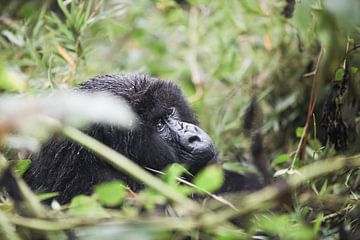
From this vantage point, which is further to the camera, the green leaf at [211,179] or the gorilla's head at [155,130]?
the gorilla's head at [155,130]

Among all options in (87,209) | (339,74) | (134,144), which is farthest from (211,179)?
(134,144)

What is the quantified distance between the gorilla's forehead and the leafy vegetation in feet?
0.51

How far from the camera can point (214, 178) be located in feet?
2.68

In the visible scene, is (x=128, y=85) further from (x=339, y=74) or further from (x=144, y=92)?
(x=339, y=74)

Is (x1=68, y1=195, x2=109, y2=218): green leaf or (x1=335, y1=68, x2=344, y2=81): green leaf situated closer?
(x1=68, y1=195, x2=109, y2=218): green leaf

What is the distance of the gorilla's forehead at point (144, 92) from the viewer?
1954 millimetres

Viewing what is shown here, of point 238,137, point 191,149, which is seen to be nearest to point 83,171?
point 191,149

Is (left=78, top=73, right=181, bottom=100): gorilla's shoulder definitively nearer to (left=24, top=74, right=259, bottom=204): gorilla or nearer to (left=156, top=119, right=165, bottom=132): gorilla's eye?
(left=24, top=74, right=259, bottom=204): gorilla

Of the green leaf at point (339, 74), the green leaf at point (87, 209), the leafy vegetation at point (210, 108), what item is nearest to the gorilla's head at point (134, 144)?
the leafy vegetation at point (210, 108)

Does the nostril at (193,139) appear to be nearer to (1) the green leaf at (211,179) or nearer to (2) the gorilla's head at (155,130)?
(2) the gorilla's head at (155,130)


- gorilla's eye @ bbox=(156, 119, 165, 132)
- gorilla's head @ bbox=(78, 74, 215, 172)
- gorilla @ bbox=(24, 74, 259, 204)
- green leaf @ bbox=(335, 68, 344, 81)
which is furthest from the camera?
gorilla's eye @ bbox=(156, 119, 165, 132)

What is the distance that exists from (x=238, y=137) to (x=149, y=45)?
3.26ft

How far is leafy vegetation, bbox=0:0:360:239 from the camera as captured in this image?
0.82 meters

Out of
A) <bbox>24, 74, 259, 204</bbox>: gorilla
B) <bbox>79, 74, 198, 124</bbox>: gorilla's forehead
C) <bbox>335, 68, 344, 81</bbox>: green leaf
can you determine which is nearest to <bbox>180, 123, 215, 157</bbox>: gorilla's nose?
<bbox>24, 74, 259, 204</bbox>: gorilla
